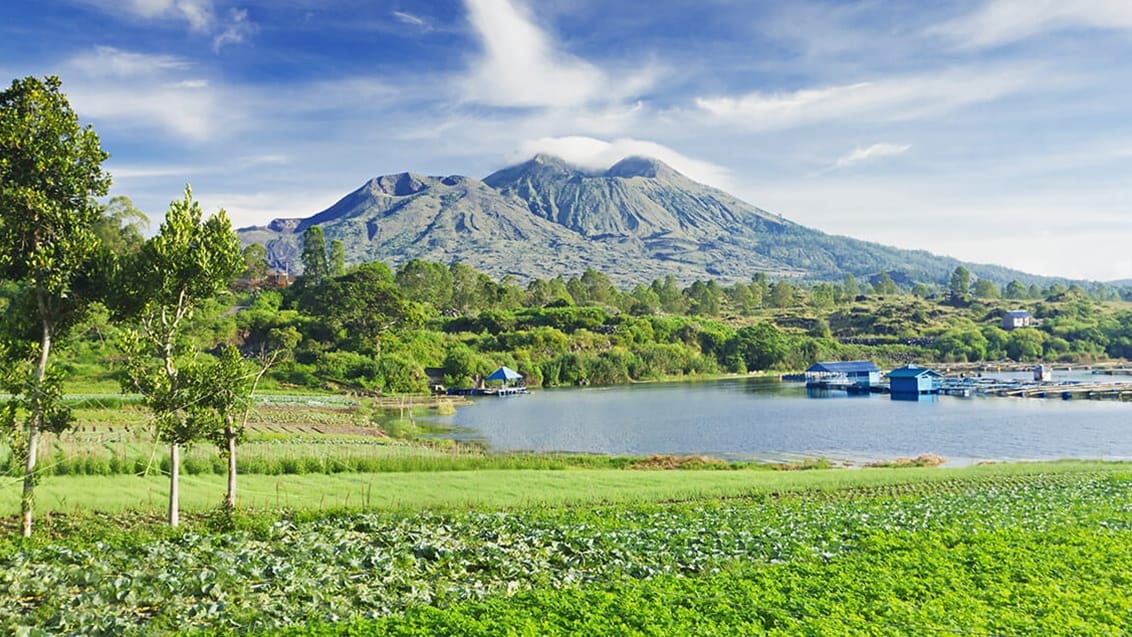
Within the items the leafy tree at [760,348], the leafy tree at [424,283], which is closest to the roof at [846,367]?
the leafy tree at [760,348]

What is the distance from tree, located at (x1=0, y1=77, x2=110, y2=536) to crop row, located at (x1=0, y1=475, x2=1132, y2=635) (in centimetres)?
300

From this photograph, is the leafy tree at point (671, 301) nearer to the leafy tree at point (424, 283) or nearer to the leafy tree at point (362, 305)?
the leafy tree at point (424, 283)

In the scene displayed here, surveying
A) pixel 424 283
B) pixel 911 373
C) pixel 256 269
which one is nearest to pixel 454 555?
pixel 911 373

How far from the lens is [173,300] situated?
13.2 m

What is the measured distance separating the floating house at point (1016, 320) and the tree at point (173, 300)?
431ft

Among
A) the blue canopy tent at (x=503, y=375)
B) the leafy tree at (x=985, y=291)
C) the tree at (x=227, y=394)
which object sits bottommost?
the blue canopy tent at (x=503, y=375)

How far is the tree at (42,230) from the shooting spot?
12039mm

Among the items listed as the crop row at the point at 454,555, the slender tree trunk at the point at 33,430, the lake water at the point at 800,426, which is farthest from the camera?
the lake water at the point at 800,426

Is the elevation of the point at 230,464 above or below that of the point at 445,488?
above

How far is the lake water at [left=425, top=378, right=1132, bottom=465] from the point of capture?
3706cm

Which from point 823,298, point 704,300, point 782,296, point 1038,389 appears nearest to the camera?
point 1038,389

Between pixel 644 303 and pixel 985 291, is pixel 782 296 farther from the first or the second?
pixel 985 291

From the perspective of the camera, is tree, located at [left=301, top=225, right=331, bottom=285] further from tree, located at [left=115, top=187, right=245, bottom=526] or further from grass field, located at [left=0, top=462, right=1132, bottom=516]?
tree, located at [left=115, top=187, right=245, bottom=526]

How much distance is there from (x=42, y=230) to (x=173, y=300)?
7.30 ft
